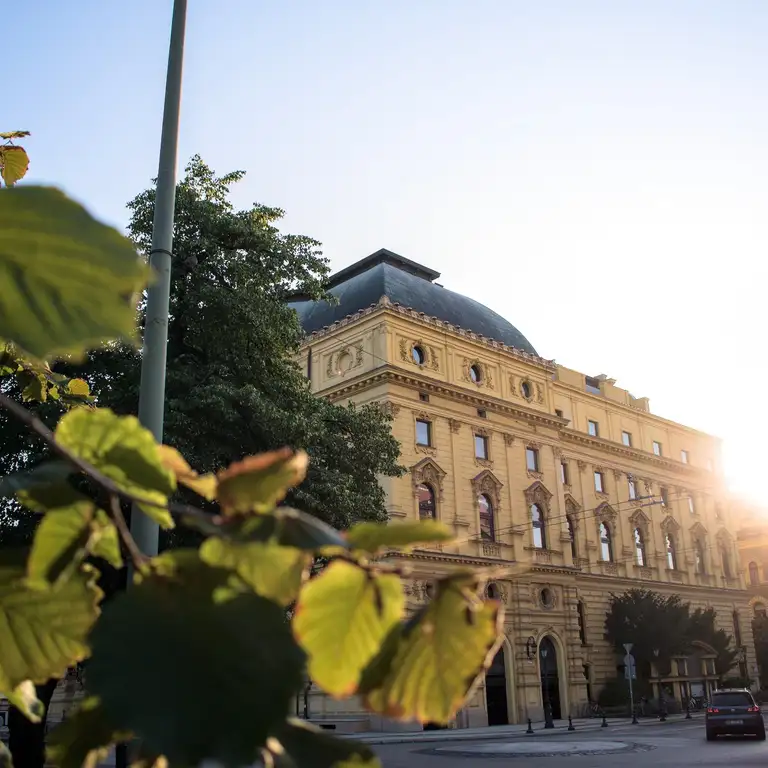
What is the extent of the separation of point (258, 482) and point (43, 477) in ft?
0.57

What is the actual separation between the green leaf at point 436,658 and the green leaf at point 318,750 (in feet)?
0.10

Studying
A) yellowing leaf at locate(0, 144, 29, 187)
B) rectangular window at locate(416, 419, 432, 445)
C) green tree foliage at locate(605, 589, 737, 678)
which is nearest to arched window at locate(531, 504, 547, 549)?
green tree foliage at locate(605, 589, 737, 678)

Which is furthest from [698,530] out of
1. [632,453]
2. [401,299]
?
[401,299]

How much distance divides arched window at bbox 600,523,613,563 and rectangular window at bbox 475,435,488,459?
371 inches

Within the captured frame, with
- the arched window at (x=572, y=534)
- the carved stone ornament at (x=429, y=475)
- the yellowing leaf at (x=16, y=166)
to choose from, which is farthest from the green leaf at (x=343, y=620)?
the arched window at (x=572, y=534)

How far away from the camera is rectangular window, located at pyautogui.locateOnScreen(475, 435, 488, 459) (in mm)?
32906

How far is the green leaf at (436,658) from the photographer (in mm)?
524

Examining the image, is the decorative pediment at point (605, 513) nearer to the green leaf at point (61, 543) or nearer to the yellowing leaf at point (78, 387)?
the yellowing leaf at point (78, 387)

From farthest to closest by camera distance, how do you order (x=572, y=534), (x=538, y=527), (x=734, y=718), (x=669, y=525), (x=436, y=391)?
(x=669, y=525), (x=572, y=534), (x=538, y=527), (x=436, y=391), (x=734, y=718)

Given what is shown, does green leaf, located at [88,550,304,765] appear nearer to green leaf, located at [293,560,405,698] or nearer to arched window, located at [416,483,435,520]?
green leaf, located at [293,560,405,698]

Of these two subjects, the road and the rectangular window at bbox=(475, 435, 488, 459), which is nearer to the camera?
the road

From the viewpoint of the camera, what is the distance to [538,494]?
3459 cm

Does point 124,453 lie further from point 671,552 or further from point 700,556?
point 700,556

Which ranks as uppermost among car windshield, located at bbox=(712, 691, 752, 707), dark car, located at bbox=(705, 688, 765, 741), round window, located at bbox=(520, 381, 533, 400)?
round window, located at bbox=(520, 381, 533, 400)
